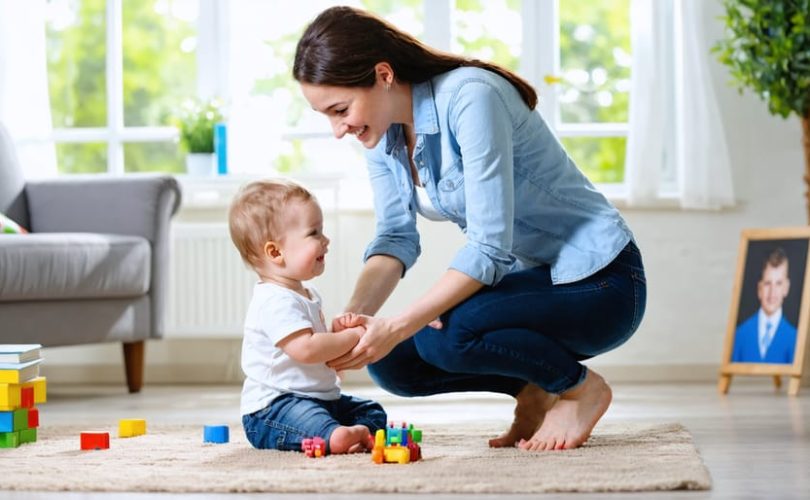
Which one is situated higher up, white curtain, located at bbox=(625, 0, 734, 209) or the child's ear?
white curtain, located at bbox=(625, 0, 734, 209)

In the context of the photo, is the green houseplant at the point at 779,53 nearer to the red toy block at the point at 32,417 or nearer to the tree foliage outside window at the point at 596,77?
the tree foliage outside window at the point at 596,77

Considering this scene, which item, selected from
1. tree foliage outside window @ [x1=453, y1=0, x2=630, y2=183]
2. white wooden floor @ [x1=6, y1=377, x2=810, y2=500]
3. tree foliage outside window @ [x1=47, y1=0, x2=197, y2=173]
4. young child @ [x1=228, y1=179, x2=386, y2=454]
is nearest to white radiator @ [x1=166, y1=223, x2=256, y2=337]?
white wooden floor @ [x1=6, y1=377, x2=810, y2=500]

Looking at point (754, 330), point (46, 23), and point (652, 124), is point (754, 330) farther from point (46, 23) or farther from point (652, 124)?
point (46, 23)

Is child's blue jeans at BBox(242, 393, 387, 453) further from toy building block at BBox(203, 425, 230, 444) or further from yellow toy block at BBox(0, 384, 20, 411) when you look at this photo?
yellow toy block at BBox(0, 384, 20, 411)

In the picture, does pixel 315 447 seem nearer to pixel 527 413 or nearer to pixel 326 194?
pixel 527 413

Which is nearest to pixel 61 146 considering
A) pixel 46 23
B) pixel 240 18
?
pixel 46 23

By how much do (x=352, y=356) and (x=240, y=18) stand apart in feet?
9.04

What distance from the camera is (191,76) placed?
4602 millimetres

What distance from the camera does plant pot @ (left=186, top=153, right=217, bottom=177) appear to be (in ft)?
13.8

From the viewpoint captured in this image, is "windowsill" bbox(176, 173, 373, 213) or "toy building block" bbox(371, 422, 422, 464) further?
"windowsill" bbox(176, 173, 373, 213)

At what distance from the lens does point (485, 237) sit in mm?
1916

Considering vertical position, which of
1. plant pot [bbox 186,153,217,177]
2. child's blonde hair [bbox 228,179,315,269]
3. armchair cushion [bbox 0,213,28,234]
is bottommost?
armchair cushion [bbox 0,213,28,234]

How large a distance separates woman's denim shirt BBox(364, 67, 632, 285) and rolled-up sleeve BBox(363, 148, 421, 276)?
0.02m

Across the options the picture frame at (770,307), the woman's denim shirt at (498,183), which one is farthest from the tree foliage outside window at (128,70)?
the woman's denim shirt at (498,183)
